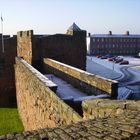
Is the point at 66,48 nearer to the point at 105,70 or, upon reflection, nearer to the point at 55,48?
the point at 55,48

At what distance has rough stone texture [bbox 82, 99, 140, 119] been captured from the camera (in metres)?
6.62

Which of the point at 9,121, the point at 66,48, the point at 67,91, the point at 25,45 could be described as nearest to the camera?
the point at 67,91

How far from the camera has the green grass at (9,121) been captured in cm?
2011

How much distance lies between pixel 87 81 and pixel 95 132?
8.82 m

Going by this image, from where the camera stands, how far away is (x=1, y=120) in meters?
22.8

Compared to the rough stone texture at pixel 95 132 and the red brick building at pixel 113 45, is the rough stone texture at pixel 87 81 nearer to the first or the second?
the rough stone texture at pixel 95 132

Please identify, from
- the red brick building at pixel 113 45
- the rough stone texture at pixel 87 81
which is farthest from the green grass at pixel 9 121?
the red brick building at pixel 113 45

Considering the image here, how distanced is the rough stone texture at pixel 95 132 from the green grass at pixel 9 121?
14.5m

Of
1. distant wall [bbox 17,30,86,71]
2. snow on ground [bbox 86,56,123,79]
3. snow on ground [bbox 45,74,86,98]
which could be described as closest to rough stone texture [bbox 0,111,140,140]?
snow on ground [bbox 45,74,86,98]

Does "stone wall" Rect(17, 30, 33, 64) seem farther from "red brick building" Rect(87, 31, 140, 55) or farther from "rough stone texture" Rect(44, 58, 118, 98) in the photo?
"red brick building" Rect(87, 31, 140, 55)

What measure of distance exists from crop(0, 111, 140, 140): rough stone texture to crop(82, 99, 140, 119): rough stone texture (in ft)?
2.80

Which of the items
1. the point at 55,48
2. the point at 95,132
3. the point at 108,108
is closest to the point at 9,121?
the point at 55,48

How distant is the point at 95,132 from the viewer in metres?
5.04

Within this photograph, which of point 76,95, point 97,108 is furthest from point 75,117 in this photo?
point 76,95
